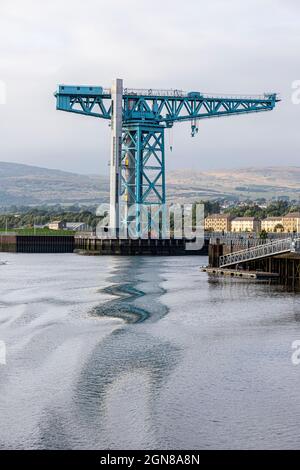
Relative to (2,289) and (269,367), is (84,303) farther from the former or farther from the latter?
(269,367)

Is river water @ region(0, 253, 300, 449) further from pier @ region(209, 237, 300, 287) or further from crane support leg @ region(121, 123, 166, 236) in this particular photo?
crane support leg @ region(121, 123, 166, 236)

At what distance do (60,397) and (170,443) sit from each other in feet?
13.5

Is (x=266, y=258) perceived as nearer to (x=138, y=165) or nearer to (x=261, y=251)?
(x=261, y=251)

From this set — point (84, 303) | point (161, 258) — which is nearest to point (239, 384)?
point (84, 303)

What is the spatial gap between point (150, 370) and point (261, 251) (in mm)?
27160

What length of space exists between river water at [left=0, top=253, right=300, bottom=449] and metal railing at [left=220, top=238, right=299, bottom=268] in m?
4.53

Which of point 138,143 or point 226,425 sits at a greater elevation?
point 138,143

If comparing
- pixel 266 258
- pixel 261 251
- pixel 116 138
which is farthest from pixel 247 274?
pixel 116 138

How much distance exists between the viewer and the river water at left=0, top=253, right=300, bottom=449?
723 inches

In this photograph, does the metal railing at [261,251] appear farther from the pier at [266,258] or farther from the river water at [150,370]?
the river water at [150,370]

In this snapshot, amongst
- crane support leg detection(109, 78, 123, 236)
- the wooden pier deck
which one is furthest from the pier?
crane support leg detection(109, 78, 123, 236)

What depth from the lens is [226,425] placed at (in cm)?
1886

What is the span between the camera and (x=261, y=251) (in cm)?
5019
